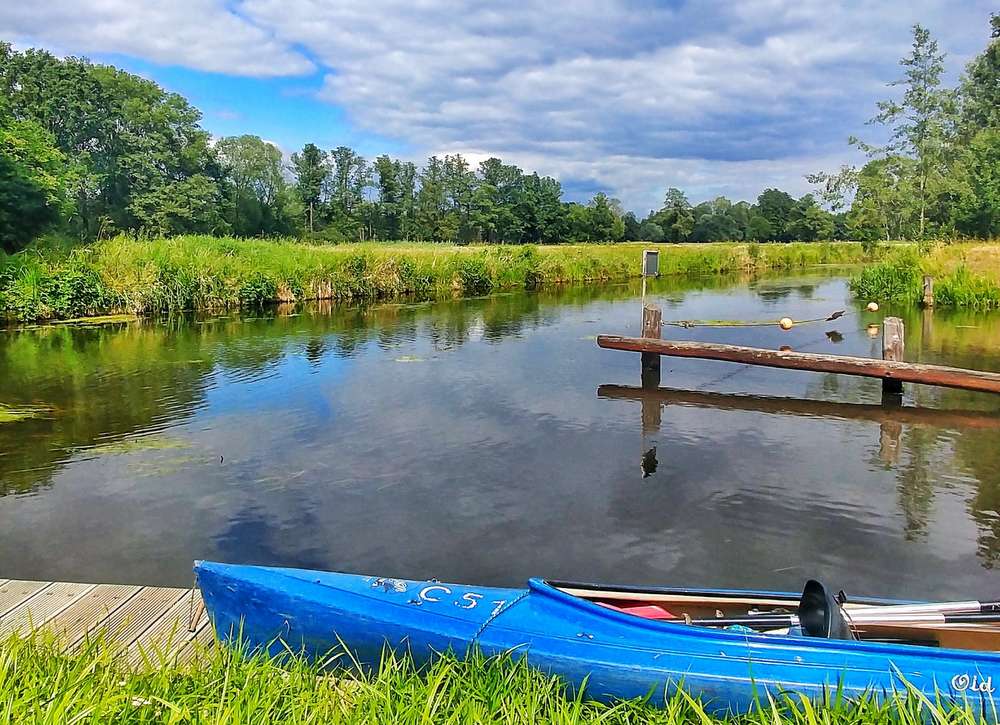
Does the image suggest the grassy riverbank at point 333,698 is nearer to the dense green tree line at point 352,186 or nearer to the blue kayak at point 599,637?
the blue kayak at point 599,637

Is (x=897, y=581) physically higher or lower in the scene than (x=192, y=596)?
lower

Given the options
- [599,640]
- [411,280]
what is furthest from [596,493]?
[411,280]

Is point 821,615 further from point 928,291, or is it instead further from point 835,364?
point 928,291

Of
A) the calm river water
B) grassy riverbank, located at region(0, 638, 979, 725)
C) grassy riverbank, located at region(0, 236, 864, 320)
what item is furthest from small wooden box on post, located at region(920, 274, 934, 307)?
grassy riverbank, located at region(0, 638, 979, 725)

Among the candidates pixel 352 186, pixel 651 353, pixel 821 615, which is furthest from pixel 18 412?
pixel 352 186

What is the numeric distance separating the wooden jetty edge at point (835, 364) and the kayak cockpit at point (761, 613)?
7.69m

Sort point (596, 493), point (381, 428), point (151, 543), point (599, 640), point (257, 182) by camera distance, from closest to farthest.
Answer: point (599, 640), point (151, 543), point (596, 493), point (381, 428), point (257, 182)

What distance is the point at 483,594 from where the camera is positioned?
396 cm

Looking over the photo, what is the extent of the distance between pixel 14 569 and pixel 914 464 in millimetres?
8972

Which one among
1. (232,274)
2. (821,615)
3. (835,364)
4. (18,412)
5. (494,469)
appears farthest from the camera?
(232,274)

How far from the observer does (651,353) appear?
1350 cm

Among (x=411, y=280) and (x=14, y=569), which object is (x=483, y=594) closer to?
(x=14, y=569)

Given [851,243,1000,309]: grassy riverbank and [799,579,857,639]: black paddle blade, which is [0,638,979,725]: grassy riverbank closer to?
[799,579,857,639]: black paddle blade

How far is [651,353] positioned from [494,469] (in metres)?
5.71
